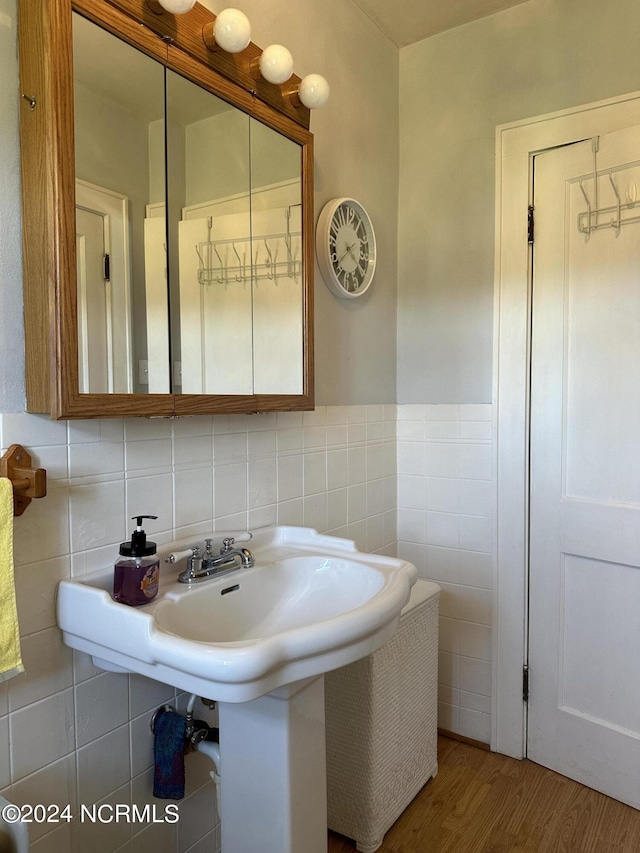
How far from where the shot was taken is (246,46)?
121cm

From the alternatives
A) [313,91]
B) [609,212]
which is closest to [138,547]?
[313,91]

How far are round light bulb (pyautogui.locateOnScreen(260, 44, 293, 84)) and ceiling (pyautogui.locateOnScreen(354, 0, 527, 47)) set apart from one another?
812 millimetres

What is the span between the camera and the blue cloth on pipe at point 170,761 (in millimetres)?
1213

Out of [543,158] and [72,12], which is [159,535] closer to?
[72,12]

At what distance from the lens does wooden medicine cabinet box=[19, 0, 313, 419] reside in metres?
0.96

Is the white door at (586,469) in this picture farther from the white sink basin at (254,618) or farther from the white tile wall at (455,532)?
the white sink basin at (254,618)

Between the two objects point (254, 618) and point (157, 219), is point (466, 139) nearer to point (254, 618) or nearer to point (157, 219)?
point (157, 219)

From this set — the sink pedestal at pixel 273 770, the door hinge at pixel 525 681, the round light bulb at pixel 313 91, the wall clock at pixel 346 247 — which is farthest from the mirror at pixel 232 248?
the door hinge at pixel 525 681

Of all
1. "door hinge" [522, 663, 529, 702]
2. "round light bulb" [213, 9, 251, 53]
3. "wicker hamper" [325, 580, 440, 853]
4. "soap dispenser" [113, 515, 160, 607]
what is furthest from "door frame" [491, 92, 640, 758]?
"soap dispenser" [113, 515, 160, 607]

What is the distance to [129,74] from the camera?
1072 millimetres

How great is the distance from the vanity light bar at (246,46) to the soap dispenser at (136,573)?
3.20 ft

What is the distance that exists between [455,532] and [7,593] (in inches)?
59.6

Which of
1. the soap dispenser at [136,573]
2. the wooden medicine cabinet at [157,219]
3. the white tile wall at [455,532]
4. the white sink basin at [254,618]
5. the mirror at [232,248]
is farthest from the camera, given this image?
the white tile wall at [455,532]

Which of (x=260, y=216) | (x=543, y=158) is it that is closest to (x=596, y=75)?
(x=543, y=158)
